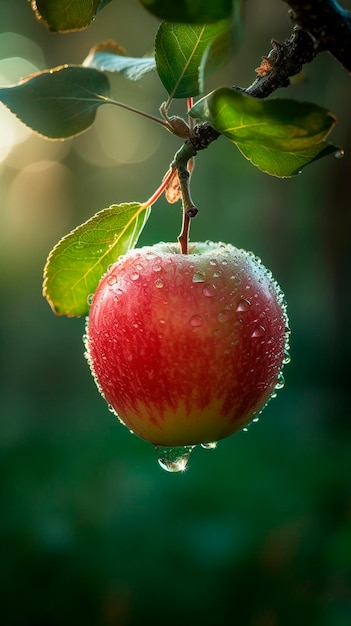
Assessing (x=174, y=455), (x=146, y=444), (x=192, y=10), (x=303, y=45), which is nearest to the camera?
(x=192, y=10)

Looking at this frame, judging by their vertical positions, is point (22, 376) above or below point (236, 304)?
below

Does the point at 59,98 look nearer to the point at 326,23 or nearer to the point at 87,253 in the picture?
the point at 87,253

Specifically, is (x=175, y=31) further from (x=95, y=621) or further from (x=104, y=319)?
(x=95, y=621)

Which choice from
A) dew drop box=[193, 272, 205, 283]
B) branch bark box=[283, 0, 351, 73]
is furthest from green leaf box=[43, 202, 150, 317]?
branch bark box=[283, 0, 351, 73]

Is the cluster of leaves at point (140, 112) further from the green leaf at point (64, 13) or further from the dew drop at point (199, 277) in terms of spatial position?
the dew drop at point (199, 277)

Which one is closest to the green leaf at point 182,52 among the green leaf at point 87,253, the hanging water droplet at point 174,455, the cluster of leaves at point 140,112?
the cluster of leaves at point 140,112

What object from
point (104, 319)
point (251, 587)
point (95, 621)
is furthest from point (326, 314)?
point (104, 319)

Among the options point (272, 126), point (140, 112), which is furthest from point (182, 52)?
point (272, 126)

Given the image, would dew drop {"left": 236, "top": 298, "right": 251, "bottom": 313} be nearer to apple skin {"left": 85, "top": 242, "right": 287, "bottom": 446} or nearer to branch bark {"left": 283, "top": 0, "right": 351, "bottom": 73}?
apple skin {"left": 85, "top": 242, "right": 287, "bottom": 446}
